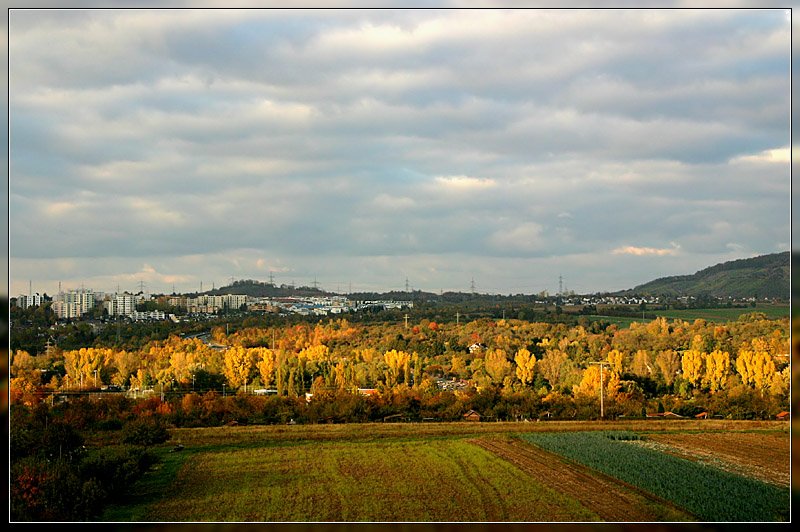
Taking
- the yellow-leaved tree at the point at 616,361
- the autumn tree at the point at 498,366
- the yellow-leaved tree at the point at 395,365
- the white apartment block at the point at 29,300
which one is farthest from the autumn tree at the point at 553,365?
the white apartment block at the point at 29,300

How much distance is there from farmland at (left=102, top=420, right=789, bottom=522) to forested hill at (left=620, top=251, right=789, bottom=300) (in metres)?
2.04

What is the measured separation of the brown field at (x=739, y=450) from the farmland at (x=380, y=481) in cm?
9

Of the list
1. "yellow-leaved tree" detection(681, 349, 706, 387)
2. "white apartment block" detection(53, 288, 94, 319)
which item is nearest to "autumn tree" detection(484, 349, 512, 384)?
"yellow-leaved tree" detection(681, 349, 706, 387)

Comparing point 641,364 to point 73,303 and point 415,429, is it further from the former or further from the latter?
point 73,303

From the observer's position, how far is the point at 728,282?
10.4m

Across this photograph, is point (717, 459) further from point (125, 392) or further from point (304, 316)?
point (125, 392)

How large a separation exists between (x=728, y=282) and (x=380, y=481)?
234 inches

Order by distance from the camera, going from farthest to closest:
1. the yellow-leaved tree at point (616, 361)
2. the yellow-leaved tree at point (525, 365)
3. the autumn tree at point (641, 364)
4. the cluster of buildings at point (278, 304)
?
the yellow-leaved tree at point (616, 361) → the autumn tree at point (641, 364) → the yellow-leaved tree at point (525, 365) → the cluster of buildings at point (278, 304)

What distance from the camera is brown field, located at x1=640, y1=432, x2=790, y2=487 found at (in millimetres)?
8117

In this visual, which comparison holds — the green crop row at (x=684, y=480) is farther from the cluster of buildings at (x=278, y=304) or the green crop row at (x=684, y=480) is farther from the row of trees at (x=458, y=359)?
the cluster of buildings at (x=278, y=304)

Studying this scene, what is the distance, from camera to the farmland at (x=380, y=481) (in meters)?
6.61

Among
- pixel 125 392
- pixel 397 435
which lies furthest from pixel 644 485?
pixel 125 392

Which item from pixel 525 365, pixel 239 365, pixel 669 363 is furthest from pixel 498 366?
pixel 239 365

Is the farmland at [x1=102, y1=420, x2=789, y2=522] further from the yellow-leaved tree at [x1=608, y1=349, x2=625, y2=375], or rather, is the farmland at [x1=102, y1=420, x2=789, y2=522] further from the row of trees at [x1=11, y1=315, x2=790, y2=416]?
the yellow-leaved tree at [x1=608, y1=349, x2=625, y2=375]
